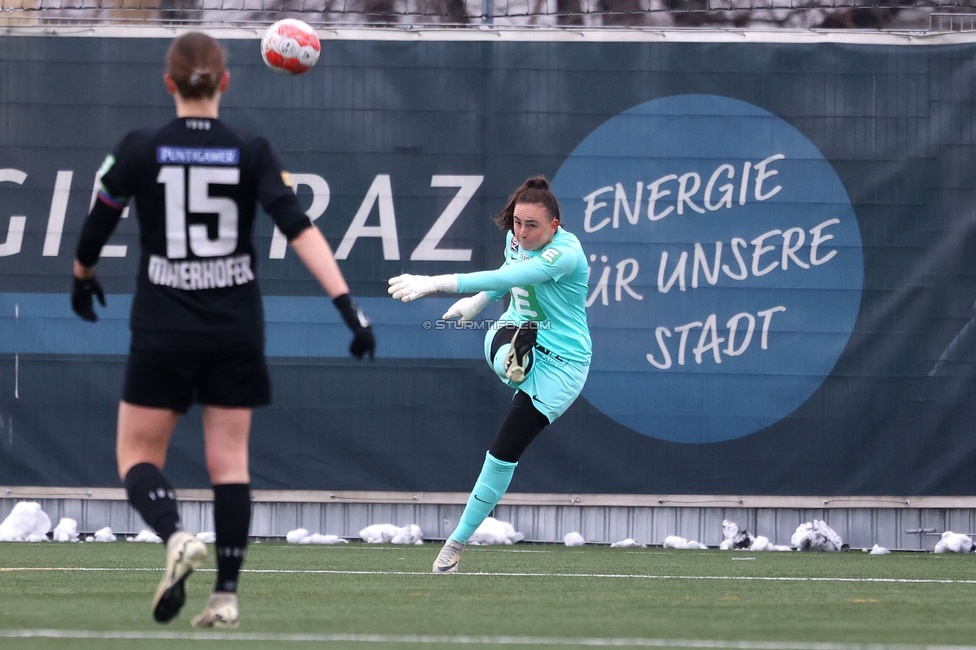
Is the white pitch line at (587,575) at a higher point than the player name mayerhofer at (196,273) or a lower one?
lower

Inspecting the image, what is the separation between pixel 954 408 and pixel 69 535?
5.41 meters

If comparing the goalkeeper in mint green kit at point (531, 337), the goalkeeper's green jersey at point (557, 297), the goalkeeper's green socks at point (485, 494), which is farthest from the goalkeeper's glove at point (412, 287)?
the goalkeeper's green socks at point (485, 494)

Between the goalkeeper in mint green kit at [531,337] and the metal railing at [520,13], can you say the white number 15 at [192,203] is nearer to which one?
the goalkeeper in mint green kit at [531,337]

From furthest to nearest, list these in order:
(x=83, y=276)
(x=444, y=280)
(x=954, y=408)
Answer: (x=954, y=408) → (x=444, y=280) → (x=83, y=276)

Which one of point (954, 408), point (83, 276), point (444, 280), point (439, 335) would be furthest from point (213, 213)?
point (954, 408)

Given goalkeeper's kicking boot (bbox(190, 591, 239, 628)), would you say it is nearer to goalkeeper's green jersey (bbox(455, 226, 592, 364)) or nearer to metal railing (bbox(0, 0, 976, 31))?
goalkeeper's green jersey (bbox(455, 226, 592, 364))

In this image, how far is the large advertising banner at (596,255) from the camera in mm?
8453

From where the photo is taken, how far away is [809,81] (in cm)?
853

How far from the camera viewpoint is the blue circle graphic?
8.47 m

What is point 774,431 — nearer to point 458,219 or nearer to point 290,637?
point 458,219

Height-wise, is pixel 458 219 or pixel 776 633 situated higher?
pixel 458 219

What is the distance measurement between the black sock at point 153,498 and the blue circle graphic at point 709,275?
4.89m

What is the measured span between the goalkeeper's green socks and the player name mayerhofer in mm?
2641

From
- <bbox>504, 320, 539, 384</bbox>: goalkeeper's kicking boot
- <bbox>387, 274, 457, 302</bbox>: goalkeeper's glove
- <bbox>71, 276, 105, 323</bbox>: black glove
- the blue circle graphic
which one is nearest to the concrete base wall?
the blue circle graphic
